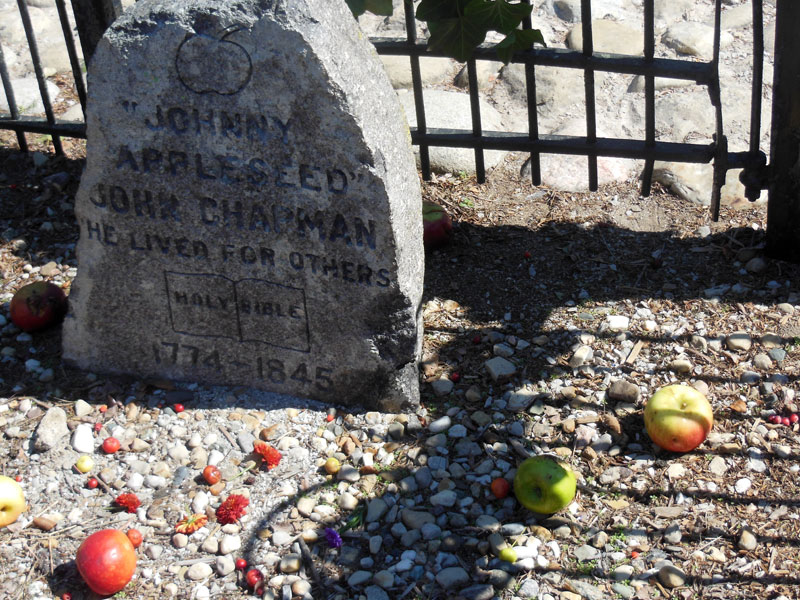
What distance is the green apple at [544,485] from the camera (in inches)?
122

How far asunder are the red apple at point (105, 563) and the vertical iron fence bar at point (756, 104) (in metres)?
3.10

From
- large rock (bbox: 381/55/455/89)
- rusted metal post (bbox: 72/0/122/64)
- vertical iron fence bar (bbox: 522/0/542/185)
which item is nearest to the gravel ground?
vertical iron fence bar (bbox: 522/0/542/185)

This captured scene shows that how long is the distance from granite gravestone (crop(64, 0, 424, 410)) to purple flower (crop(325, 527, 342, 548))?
65 cm

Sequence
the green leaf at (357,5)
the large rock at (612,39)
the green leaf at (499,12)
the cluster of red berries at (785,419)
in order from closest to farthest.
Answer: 1. the cluster of red berries at (785,419)
2. the green leaf at (357,5)
3. the green leaf at (499,12)
4. the large rock at (612,39)

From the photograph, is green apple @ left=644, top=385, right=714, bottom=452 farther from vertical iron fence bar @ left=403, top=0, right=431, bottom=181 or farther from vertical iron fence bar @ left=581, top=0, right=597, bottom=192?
vertical iron fence bar @ left=403, top=0, right=431, bottom=181

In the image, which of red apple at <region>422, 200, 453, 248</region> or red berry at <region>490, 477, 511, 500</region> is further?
red apple at <region>422, 200, 453, 248</region>

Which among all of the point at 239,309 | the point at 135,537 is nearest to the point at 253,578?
the point at 135,537

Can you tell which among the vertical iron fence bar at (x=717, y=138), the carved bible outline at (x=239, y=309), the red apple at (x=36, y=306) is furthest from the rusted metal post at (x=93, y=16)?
the vertical iron fence bar at (x=717, y=138)

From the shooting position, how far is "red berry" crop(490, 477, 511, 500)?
10.7 ft

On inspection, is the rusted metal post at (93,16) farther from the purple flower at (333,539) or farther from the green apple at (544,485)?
the green apple at (544,485)

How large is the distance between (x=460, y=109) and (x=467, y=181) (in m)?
0.56

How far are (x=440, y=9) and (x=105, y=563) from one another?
2.76 meters

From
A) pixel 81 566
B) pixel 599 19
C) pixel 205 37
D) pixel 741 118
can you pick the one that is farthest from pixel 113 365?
pixel 599 19

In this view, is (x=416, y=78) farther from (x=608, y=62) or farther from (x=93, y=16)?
(x=93, y=16)
